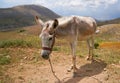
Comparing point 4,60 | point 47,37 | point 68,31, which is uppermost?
point 47,37

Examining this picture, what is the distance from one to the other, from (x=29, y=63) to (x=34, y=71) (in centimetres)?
172

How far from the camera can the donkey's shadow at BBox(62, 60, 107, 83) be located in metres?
14.2

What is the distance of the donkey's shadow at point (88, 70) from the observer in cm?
1421

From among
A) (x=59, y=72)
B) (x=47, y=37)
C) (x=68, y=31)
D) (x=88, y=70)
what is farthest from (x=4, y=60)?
(x=47, y=37)

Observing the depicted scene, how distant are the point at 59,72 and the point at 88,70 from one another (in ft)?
5.31

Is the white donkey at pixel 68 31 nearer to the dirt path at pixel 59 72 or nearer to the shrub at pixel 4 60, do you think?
the dirt path at pixel 59 72

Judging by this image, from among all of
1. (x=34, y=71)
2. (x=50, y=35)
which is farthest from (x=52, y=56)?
(x=50, y=35)

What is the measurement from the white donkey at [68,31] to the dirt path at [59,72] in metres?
0.73

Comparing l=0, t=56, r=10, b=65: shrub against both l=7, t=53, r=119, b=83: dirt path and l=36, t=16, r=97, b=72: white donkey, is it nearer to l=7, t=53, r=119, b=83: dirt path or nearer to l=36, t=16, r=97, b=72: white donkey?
l=7, t=53, r=119, b=83: dirt path

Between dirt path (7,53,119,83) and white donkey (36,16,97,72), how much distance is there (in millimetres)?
734

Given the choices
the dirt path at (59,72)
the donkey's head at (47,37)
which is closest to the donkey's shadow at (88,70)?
the dirt path at (59,72)

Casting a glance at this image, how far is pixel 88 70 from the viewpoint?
617 inches

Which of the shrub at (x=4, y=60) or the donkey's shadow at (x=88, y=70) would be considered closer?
the donkey's shadow at (x=88, y=70)

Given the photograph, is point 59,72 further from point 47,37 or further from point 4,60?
point 4,60
